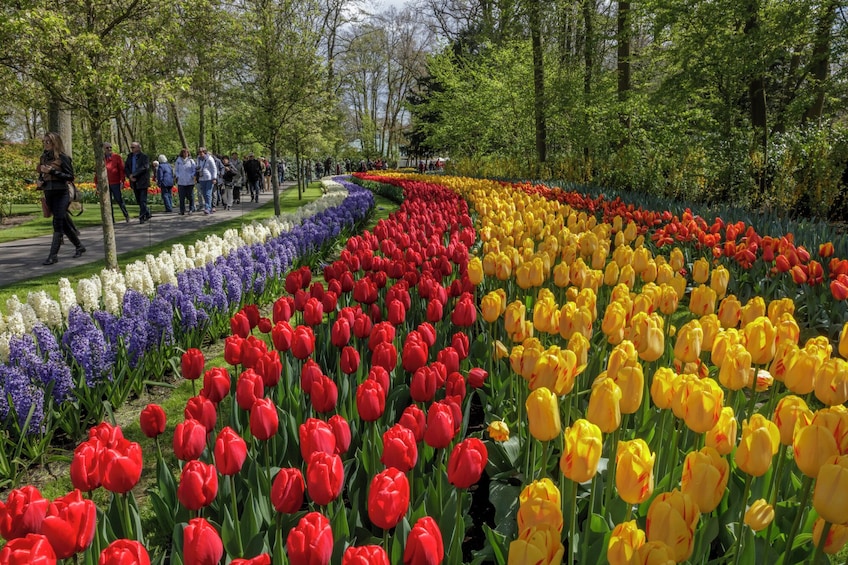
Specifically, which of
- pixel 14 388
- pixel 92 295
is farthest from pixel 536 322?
pixel 92 295

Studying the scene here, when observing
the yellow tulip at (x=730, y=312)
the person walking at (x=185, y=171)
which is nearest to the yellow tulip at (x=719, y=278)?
the yellow tulip at (x=730, y=312)

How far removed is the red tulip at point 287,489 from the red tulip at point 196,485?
0.21 metres

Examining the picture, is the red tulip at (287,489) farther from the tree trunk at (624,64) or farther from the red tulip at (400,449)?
the tree trunk at (624,64)

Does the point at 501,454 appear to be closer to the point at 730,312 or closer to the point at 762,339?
the point at 762,339

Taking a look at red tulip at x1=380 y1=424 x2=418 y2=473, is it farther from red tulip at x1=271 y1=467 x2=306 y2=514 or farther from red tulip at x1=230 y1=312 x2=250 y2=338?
red tulip at x1=230 y1=312 x2=250 y2=338

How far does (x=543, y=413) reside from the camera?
1540mm

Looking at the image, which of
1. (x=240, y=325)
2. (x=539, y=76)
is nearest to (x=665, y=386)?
(x=240, y=325)

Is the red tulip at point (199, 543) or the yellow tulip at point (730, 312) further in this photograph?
the yellow tulip at point (730, 312)

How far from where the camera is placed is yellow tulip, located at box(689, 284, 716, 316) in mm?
2648

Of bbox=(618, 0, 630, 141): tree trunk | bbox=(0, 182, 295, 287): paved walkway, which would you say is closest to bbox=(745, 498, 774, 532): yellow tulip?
bbox=(0, 182, 295, 287): paved walkway

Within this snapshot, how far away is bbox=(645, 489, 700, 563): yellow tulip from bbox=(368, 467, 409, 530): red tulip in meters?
0.51

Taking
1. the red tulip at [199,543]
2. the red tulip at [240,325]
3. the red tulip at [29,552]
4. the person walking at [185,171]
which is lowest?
the red tulip at [199,543]

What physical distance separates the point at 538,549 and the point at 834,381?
1.11 meters

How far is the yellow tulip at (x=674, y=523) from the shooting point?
117 centimetres
